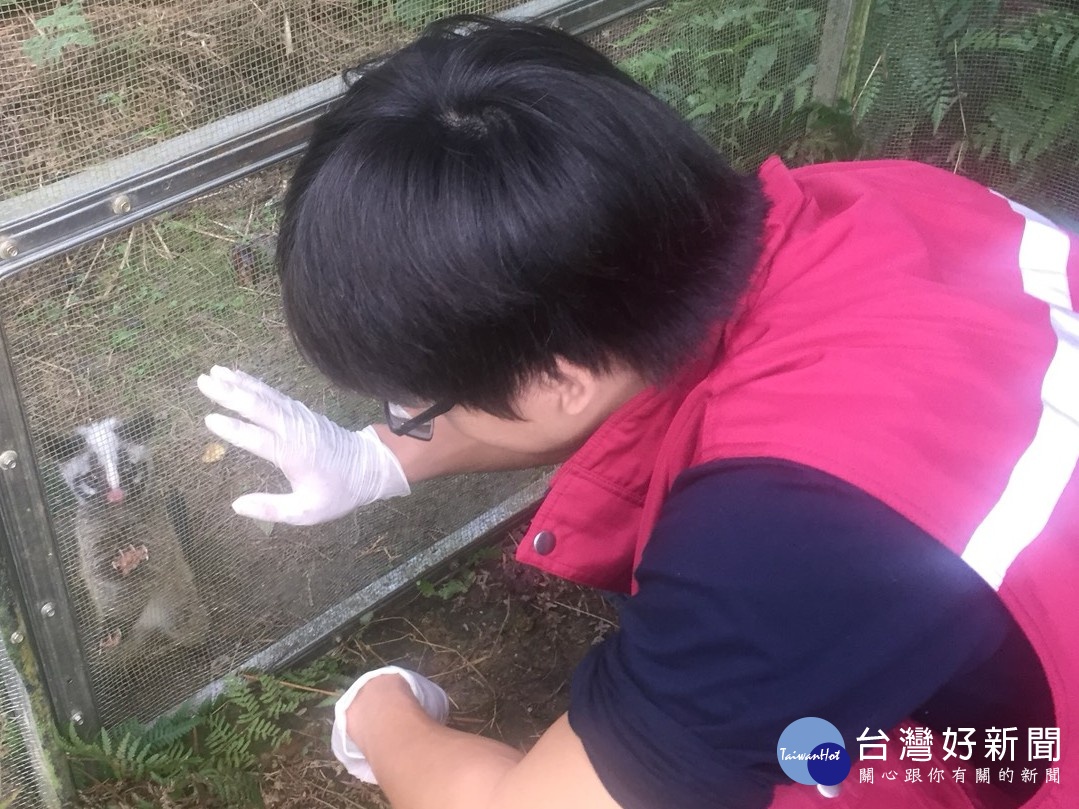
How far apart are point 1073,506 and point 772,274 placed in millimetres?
419

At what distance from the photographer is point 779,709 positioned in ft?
2.88

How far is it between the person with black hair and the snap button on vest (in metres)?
0.25

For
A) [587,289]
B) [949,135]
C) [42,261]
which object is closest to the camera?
[587,289]

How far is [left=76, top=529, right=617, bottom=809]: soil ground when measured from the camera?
1953mm

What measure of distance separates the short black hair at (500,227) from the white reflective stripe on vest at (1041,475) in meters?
0.36

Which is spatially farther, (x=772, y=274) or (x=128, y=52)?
(x=128, y=52)

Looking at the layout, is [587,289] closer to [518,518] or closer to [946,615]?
[946,615]

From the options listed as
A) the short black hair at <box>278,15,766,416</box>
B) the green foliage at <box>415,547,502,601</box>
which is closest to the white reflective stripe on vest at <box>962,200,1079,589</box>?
the short black hair at <box>278,15,766,416</box>

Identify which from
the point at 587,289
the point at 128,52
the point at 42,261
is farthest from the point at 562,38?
the point at 128,52

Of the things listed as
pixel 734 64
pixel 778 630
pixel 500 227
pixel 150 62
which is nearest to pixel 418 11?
pixel 150 62

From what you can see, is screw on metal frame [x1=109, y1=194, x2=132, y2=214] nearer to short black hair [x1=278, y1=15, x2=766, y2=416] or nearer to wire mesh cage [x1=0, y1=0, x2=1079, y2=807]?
wire mesh cage [x1=0, y1=0, x2=1079, y2=807]

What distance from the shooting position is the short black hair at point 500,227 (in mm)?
954

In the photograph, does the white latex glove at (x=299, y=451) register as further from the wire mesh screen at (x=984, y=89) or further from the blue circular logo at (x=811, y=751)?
the wire mesh screen at (x=984, y=89)

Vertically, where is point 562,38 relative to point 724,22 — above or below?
above
